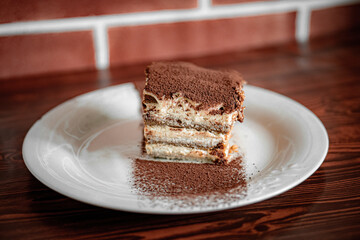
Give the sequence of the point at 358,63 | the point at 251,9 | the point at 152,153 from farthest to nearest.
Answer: the point at 251,9, the point at 358,63, the point at 152,153

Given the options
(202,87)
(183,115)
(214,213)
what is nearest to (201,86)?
(202,87)

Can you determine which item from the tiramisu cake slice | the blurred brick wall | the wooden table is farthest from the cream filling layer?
the blurred brick wall

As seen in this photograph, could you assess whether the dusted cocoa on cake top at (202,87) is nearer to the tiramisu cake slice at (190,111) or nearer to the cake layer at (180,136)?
the tiramisu cake slice at (190,111)

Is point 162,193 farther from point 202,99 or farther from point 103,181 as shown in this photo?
point 202,99

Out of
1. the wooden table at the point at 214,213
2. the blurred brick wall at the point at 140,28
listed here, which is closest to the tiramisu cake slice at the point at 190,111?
the wooden table at the point at 214,213

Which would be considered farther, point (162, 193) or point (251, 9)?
point (251, 9)

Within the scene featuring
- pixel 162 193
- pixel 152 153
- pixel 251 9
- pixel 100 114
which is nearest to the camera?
pixel 162 193

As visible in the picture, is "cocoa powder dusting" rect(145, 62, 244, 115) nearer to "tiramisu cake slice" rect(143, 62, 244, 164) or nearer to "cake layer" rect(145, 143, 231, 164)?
"tiramisu cake slice" rect(143, 62, 244, 164)

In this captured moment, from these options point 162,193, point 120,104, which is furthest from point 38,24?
point 162,193
